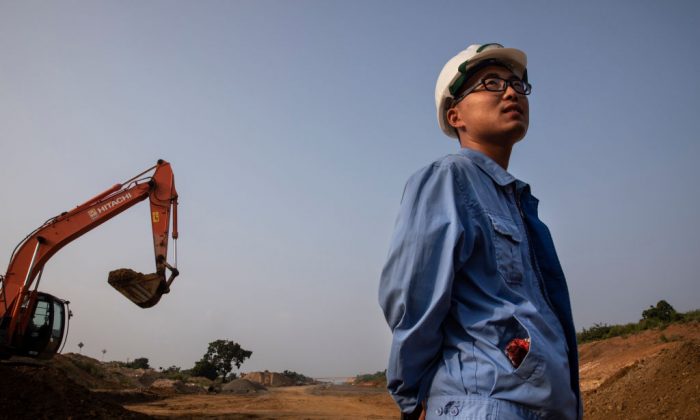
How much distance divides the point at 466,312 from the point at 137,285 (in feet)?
30.9

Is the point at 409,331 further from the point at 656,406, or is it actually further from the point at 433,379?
the point at 656,406

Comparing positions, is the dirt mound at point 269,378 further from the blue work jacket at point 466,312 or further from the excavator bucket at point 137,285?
the blue work jacket at point 466,312

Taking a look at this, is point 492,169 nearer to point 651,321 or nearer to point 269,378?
point 651,321

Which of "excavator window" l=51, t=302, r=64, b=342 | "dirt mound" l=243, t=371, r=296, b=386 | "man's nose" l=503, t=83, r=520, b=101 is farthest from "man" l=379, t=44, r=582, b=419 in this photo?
"dirt mound" l=243, t=371, r=296, b=386

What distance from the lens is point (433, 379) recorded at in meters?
1.34

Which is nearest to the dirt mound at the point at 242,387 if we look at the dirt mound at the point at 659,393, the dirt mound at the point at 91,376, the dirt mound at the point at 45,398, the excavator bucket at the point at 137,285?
the dirt mound at the point at 91,376

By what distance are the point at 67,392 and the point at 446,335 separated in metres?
10.9

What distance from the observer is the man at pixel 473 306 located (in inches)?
48.0

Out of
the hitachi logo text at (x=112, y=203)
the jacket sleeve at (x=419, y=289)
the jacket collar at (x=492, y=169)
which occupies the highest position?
the hitachi logo text at (x=112, y=203)

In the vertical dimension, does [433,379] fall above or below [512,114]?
below

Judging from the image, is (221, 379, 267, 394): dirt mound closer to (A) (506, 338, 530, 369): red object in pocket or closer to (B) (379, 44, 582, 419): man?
(B) (379, 44, 582, 419): man

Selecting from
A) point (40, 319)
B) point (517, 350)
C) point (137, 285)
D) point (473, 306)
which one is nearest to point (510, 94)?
point (473, 306)

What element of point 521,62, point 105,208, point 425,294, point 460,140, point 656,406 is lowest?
point 656,406

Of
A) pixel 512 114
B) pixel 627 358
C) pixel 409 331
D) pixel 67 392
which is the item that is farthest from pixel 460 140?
pixel 627 358
